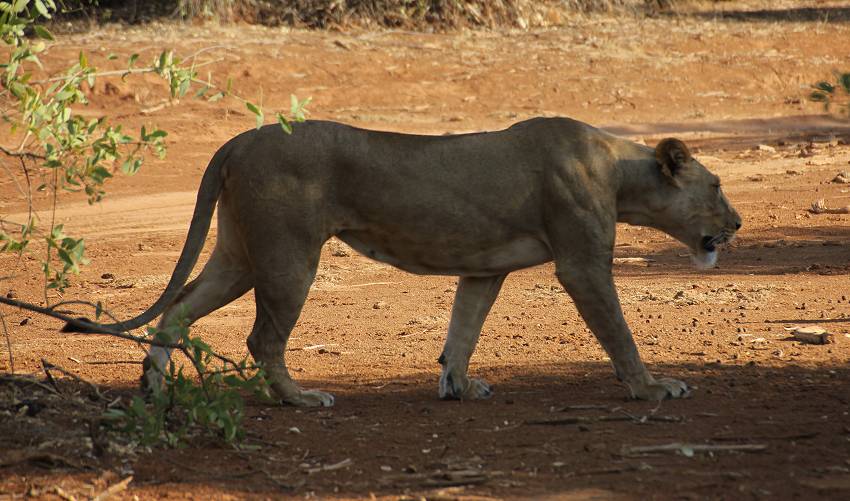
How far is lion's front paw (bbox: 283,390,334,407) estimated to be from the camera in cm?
666

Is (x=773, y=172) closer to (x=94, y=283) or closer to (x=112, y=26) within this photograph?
(x=94, y=283)

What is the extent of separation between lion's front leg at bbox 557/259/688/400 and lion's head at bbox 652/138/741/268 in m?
0.70

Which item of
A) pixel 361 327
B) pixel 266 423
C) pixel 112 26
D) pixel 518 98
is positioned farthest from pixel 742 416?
pixel 112 26

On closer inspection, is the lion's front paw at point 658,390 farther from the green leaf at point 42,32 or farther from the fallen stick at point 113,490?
the green leaf at point 42,32

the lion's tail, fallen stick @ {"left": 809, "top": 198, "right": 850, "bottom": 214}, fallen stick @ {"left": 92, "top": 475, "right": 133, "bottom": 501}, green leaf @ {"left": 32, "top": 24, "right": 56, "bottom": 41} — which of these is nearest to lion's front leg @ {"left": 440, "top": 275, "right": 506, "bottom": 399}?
the lion's tail

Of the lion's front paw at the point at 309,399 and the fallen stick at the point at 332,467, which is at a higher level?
the fallen stick at the point at 332,467

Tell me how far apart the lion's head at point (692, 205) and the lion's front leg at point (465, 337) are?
3.35 feet

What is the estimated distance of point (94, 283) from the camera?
10820mm

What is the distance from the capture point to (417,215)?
6.61 meters

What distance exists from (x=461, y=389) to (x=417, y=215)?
99 centimetres

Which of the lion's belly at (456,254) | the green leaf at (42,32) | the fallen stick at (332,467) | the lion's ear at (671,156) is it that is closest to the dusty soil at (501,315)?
the fallen stick at (332,467)

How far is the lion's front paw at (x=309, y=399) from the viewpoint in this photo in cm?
666

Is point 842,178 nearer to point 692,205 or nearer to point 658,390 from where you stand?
point 692,205

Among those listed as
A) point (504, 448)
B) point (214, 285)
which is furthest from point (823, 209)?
point (504, 448)
